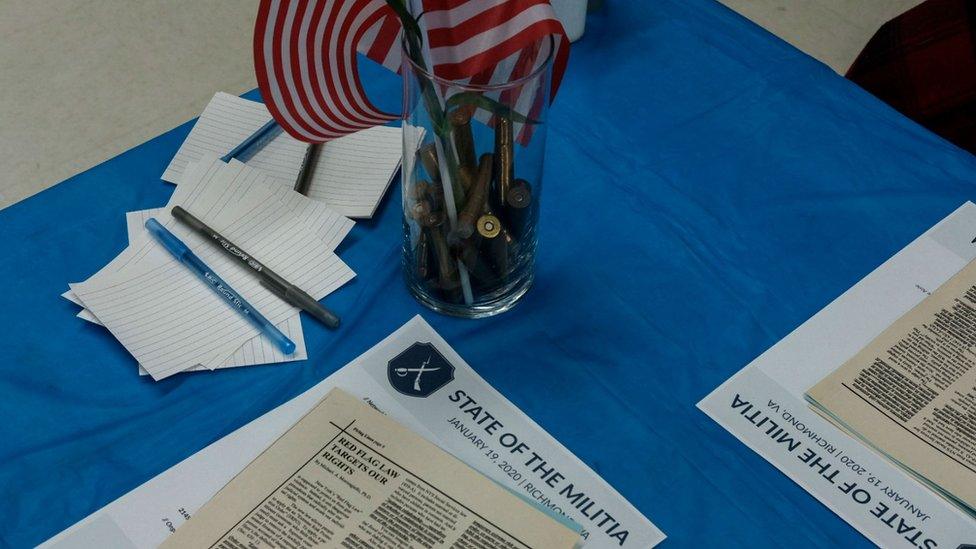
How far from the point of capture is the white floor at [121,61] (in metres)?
2.08

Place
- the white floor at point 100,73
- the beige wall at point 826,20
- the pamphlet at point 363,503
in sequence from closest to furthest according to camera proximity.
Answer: the pamphlet at point 363,503, the white floor at point 100,73, the beige wall at point 826,20

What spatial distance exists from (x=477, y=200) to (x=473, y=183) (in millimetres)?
15

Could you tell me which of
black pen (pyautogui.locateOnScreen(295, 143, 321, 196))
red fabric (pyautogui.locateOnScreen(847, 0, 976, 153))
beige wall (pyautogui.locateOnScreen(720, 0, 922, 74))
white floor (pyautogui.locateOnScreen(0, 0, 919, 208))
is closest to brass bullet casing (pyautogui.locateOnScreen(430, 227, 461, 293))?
black pen (pyautogui.locateOnScreen(295, 143, 321, 196))

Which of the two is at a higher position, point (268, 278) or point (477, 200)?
point (477, 200)

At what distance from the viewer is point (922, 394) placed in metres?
0.92

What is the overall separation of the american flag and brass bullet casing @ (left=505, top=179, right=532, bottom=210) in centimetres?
7

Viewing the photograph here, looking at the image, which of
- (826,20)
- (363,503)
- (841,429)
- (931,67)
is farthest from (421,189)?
(826,20)

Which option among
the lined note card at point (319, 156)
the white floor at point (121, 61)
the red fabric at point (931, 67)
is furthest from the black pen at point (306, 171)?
the white floor at point (121, 61)

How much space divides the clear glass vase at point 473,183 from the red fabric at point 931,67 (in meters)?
0.76

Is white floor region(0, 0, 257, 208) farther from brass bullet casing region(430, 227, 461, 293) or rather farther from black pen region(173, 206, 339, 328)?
brass bullet casing region(430, 227, 461, 293)

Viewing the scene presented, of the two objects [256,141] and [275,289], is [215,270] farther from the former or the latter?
[256,141]

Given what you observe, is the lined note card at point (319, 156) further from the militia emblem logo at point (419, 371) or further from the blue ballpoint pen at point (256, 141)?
the militia emblem logo at point (419, 371)

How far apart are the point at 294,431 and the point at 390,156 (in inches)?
14.0

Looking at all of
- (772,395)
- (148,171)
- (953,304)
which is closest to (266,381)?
(148,171)
